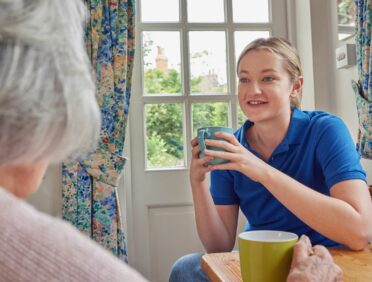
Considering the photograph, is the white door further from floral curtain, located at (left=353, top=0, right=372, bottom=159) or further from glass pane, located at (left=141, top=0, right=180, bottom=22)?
floral curtain, located at (left=353, top=0, right=372, bottom=159)

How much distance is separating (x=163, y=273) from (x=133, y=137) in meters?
0.73

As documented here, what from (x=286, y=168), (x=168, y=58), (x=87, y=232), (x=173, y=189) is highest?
(x=168, y=58)

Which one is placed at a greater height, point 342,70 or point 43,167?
point 342,70

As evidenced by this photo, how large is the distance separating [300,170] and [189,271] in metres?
0.45

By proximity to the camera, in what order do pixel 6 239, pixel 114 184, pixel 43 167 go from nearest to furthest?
pixel 6 239 → pixel 43 167 → pixel 114 184

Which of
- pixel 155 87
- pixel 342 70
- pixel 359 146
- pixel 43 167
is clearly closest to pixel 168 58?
pixel 155 87

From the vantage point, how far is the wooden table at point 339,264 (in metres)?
0.79

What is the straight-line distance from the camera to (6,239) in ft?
1.05

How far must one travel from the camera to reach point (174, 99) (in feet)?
7.73

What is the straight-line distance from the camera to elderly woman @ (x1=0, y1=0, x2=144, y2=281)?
12.7 inches

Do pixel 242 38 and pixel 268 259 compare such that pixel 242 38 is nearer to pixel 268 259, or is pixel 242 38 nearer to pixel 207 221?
pixel 207 221

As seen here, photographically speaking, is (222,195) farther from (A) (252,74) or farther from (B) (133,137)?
(B) (133,137)

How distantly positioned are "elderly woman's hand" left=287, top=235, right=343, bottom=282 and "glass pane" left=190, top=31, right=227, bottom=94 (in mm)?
1727

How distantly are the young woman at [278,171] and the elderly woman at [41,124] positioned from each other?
2.52ft
